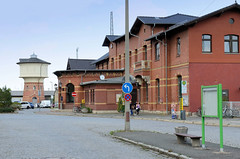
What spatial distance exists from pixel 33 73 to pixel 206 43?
206 feet

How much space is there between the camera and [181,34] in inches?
1382

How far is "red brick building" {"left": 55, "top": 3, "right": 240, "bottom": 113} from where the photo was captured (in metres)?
33.6

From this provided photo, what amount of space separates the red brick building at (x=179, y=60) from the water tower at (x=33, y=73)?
44.3m

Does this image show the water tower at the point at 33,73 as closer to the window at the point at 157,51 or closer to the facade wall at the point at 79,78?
the facade wall at the point at 79,78

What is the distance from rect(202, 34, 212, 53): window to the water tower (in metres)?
60.3

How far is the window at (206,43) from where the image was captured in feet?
112

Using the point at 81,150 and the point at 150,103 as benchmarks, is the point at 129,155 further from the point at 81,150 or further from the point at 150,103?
the point at 150,103

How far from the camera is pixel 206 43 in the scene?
3416 centimetres

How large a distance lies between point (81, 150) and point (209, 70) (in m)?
23.5

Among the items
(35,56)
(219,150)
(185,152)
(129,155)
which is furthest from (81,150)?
(35,56)

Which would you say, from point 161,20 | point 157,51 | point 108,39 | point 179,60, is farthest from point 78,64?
point 179,60

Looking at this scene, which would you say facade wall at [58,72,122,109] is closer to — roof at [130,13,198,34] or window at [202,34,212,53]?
roof at [130,13,198,34]

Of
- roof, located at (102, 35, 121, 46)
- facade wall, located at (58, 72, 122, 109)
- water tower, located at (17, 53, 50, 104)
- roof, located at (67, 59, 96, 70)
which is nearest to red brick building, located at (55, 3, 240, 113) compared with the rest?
facade wall, located at (58, 72, 122, 109)

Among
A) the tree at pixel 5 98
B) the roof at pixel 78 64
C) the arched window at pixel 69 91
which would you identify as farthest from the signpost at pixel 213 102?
the roof at pixel 78 64
